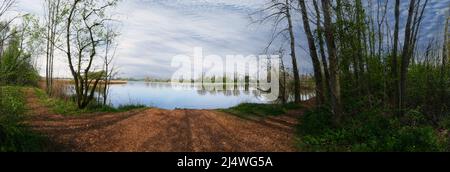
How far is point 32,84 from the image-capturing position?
45.9 m

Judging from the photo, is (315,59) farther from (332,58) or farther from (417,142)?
(417,142)

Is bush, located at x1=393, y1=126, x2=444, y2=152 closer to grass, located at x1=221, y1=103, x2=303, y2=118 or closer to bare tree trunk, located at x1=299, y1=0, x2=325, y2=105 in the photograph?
grass, located at x1=221, y1=103, x2=303, y2=118

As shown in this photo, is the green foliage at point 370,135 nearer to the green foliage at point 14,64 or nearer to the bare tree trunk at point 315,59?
the bare tree trunk at point 315,59

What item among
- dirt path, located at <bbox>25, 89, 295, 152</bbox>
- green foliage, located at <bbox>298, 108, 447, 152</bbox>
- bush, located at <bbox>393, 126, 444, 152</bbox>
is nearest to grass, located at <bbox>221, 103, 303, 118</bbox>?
dirt path, located at <bbox>25, 89, 295, 152</bbox>

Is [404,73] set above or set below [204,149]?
above

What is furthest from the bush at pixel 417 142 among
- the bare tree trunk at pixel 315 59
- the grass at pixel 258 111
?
the bare tree trunk at pixel 315 59

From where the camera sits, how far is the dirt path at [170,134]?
10.1m

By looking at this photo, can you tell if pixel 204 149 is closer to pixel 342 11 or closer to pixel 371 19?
pixel 342 11

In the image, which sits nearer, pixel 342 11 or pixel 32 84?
pixel 342 11

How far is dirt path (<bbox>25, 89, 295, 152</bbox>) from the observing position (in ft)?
33.1
